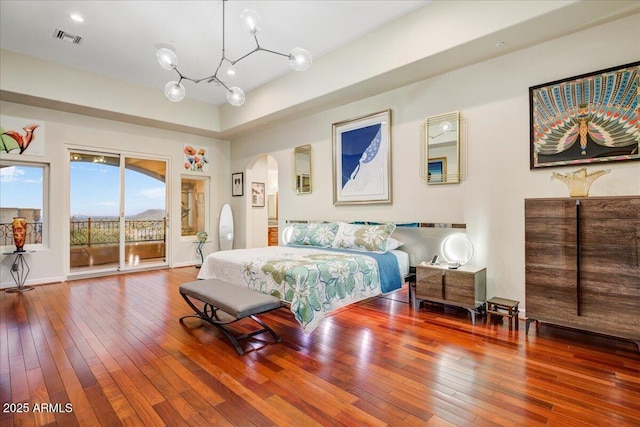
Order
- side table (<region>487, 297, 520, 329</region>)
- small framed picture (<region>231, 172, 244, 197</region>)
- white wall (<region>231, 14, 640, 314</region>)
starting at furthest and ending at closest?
small framed picture (<region>231, 172, 244, 197</region>) → side table (<region>487, 297, 520, 329</region>) → white wall (<region>231, 14, 640, 314</region>)

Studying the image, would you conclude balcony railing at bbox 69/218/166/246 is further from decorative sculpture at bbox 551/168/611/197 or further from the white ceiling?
decorative sculpture at bbox 551/168/611/197

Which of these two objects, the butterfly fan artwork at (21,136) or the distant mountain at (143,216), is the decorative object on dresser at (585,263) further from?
the butterfly fan artwork at (21,136)

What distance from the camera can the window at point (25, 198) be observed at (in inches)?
198

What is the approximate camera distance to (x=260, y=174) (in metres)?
7.37

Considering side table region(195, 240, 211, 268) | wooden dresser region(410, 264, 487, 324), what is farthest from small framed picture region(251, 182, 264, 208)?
wooden dresser region(410, 264, 487, 324)

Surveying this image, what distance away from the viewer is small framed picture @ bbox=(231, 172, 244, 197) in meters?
7.16

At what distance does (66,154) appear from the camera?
17.7ft

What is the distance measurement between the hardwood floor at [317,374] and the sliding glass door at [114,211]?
275cm

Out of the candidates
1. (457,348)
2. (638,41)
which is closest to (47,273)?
(457,348)

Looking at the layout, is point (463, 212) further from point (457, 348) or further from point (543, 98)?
point (457, 348)

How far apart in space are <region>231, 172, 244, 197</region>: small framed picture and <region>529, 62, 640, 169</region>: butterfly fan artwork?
5.61m

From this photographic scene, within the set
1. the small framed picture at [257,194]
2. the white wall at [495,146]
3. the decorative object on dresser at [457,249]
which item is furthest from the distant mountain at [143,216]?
the decorative object on dresser at [457,249]

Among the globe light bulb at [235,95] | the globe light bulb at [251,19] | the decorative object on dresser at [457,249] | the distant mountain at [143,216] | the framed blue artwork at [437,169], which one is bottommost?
the decorative object on dresser at [457,249]

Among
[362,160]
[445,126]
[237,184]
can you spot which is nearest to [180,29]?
[362,160]
